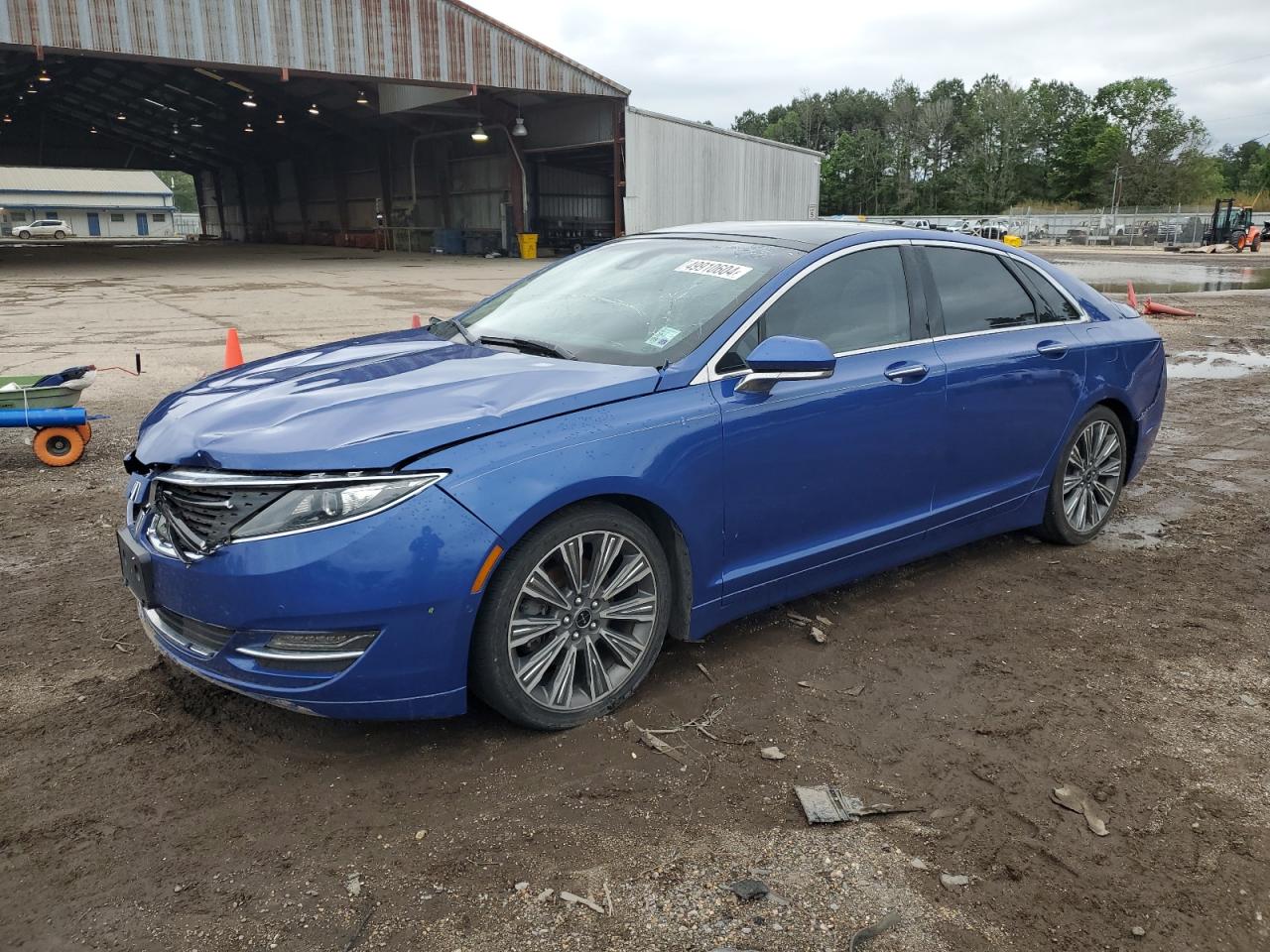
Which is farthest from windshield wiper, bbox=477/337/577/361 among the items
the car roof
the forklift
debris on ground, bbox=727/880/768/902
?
the forklift

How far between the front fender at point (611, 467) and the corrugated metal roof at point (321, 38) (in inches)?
1024

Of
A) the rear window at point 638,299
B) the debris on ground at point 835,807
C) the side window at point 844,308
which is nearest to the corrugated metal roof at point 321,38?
the rear window at point 638,299

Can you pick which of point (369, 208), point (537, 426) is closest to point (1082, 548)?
point (537, 426)

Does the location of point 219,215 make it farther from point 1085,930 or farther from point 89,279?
point 1085,930

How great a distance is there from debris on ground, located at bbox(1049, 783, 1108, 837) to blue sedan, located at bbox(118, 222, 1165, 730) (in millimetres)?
1204

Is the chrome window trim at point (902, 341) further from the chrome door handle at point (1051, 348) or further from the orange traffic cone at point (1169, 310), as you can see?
the orange traffic cone at point (1169, 310)

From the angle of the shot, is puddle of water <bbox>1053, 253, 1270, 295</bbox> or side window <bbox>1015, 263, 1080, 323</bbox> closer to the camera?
side window <bbox>1015, 263, 1080, 323</bbox>

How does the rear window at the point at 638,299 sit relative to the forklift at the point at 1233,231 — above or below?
below

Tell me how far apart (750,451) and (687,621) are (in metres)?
0.65

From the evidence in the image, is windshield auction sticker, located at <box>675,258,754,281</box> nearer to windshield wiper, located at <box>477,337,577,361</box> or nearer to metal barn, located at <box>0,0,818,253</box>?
windshield wiper, located at <box>477,337,577,361</box>

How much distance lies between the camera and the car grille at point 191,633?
9.31 ft

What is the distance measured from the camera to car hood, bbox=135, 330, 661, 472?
2.78 meters

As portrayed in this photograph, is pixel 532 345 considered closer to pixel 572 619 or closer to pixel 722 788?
pixel 572 619

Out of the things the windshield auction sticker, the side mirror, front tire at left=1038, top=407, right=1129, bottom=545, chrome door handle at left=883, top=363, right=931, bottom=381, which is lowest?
front tire at left=1038, top=407, right=1129, bottom=545
